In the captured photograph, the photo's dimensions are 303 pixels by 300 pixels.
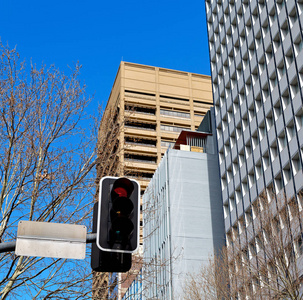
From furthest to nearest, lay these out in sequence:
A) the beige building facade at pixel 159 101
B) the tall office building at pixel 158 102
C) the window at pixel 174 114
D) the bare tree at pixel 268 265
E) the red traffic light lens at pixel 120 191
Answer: the window at pixel 174 114 < the beige building facade at pixel 159 101 < the tall office building at pixel 158 102 < the bare tree at pixel 268 265 < the red traffic light lens at pixel 120 191

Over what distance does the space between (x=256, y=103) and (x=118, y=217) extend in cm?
4069

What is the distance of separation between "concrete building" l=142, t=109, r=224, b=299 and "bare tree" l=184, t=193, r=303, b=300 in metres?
10.1

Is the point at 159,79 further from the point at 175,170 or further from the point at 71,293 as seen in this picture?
the point at 71,293

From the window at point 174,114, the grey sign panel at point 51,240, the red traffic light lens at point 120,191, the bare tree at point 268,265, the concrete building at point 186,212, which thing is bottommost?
the grey sign panel at point 51,240

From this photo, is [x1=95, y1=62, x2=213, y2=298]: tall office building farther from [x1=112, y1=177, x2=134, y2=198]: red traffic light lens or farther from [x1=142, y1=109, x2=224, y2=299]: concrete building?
[x1=112, y1=177, x2=134, y2=198]: red traffic light lens

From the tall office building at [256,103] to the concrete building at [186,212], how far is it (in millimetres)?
3841

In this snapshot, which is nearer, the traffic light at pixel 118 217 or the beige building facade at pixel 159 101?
the traffic light at pixel 118 217

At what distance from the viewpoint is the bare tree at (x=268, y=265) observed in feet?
82.3

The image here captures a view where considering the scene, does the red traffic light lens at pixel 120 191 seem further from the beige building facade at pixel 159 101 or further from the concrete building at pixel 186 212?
the beige building facade at pixel 159 101

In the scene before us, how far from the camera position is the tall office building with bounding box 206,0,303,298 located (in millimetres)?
38000

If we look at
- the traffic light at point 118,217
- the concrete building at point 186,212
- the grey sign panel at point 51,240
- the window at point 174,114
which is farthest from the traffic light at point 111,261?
the window at point 174,114

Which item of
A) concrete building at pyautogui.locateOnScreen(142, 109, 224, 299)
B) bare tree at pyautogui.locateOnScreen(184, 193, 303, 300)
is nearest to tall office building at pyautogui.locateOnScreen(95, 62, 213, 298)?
concrete building at pyautogui.locateOnScreen(142, 109, 224, 299)

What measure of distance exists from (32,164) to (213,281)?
23.4m

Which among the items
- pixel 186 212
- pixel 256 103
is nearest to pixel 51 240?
pixel 256 103
